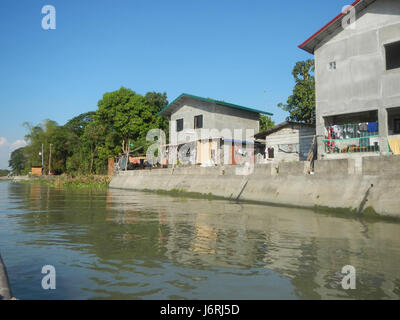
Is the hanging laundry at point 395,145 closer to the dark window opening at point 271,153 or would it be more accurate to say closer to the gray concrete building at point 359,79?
the gray concrete building at point 359,79

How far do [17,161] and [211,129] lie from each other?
100m

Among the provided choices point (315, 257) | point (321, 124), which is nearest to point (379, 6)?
point (321, 124)

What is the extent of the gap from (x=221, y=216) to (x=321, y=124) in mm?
10222

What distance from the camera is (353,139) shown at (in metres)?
14.8

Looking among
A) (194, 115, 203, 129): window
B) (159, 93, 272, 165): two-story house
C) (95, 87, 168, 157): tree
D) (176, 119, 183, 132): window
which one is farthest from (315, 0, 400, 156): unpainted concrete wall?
(95, 87, 168, 157): tree

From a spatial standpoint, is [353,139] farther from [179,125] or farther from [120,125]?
[120,125]

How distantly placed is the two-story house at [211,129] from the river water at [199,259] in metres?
20.2

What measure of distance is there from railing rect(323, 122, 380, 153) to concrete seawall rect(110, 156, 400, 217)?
5.85 feet

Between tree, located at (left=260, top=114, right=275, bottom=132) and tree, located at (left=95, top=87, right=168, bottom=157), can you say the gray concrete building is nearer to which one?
tree, located at (left=260, top=114, right=275, bottom=132)

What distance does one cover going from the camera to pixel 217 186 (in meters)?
17.6

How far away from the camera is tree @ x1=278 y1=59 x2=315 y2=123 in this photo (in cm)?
2650

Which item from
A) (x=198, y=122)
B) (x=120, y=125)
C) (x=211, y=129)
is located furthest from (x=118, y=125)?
(x=211, y=129)
